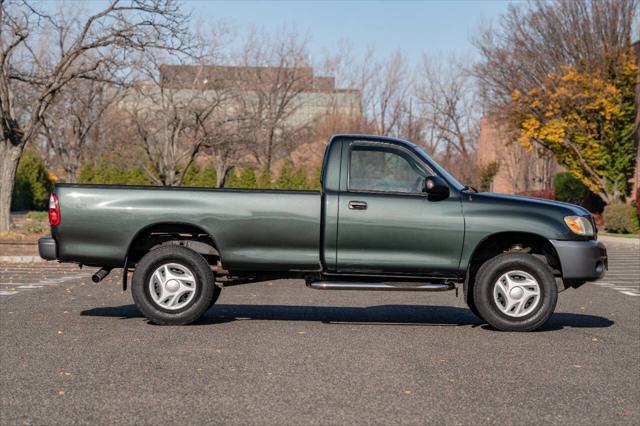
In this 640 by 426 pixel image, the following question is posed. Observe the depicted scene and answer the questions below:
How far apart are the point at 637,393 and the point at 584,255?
3.07m

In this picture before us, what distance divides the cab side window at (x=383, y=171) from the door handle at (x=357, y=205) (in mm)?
210

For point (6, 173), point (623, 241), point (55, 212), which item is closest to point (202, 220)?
point (55, 212)

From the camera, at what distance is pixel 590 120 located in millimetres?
37062

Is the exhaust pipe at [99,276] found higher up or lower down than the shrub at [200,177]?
lower down

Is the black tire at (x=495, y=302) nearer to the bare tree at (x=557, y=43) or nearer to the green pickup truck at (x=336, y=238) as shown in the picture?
the green pickup truck at (x=336, y=238)

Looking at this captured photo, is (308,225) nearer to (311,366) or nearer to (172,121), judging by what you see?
(311,366)

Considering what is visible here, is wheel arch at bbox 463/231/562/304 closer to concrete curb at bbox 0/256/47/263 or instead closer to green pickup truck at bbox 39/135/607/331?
green pickup truck at bbox 39/135/607/331

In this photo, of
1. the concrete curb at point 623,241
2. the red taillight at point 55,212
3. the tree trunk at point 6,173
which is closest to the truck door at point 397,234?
the red taillight at point 55,212

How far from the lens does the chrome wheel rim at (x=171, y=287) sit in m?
9.23

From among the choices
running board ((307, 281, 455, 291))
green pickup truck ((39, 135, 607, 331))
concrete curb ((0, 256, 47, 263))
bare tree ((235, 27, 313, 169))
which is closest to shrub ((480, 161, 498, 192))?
bare tree ((235, 27, 313, 169))

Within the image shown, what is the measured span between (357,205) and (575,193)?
3558 centimetres

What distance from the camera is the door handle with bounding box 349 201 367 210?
9133 millimetres

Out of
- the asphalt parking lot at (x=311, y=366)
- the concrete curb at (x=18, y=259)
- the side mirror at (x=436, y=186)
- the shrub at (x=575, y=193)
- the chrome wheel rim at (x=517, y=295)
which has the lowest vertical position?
the asphalt parking lot at (x=311, y=366)

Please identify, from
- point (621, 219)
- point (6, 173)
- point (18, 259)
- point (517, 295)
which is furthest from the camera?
point (621, 219)
